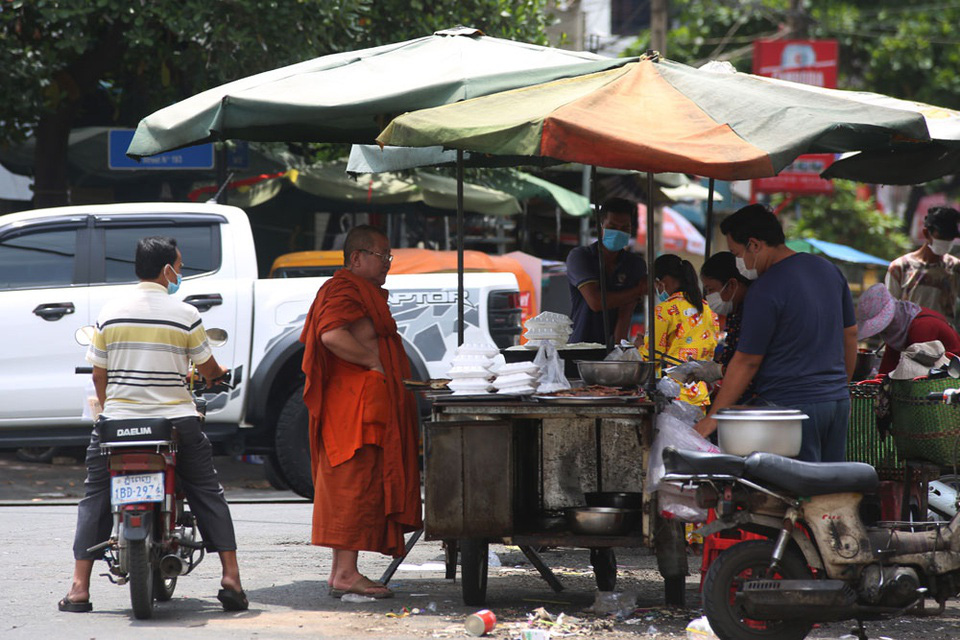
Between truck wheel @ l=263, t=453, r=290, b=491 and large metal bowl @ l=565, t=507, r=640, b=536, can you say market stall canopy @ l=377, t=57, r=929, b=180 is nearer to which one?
large metal bowl @ l=565, t=507, r=640, b=536

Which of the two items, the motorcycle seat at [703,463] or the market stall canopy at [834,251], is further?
the market stall canopy at [834,251]

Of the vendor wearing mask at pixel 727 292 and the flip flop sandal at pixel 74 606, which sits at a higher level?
the vendor wearing mask at pixel 727 292

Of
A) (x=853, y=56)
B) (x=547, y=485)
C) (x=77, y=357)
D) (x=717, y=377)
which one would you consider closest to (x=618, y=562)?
(x=547, y=485)

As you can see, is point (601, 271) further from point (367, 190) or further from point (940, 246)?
point (367, 190)

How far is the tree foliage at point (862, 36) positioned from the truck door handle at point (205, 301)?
56.4 feet

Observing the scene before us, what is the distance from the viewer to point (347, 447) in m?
6.35

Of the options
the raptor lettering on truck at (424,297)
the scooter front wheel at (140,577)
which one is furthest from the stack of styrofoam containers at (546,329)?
the raptor lettering on truck at (424,297)

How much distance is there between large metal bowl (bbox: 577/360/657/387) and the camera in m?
6.09

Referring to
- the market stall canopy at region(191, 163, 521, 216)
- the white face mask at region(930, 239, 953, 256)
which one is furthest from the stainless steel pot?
the market stall canopy at region(191, 163, 521, 216)

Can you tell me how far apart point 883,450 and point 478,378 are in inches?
83.9

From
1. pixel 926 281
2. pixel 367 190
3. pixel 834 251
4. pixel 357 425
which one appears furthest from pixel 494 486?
pixel 834 251

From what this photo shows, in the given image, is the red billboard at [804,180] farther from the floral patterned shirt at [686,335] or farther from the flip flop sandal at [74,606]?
the flip flop sandal at [74,606]

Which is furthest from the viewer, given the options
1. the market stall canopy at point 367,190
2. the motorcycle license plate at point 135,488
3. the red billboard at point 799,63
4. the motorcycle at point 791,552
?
the red billboard at point 799,63

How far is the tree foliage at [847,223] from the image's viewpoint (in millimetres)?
26016
